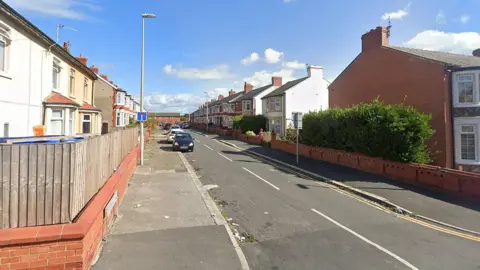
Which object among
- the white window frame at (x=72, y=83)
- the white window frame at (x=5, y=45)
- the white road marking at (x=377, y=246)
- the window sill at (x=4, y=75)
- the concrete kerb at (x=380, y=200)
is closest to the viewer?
the white road marking at (x=377, y=246)

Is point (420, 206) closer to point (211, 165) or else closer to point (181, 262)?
point (181, 262)

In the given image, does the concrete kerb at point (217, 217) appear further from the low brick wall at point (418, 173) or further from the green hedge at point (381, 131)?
the green hedge at point (381, 131)

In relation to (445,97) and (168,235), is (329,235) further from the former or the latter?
(445,97)

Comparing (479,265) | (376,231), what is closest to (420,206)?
(376,231)

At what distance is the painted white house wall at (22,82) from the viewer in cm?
926

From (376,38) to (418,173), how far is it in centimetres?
1313

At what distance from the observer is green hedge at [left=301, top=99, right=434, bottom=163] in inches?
488

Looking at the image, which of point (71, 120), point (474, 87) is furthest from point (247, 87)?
point (71, 120)

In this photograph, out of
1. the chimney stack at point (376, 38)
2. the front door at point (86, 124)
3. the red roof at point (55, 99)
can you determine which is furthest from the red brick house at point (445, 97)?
the front door at point (86, 124)

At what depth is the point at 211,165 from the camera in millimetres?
16297

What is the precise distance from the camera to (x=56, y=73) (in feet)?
48.2

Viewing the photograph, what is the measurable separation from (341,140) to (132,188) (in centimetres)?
1245

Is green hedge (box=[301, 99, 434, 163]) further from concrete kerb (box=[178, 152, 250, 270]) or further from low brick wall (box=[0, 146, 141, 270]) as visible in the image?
low brick wall (box=[0, 146, 141, 270])

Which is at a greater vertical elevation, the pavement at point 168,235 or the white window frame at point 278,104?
the white window frame at point 278,104
